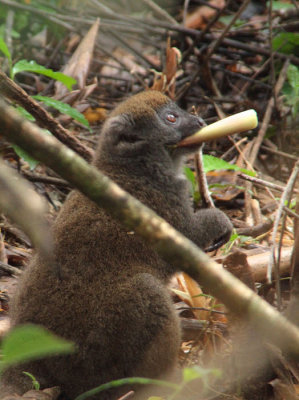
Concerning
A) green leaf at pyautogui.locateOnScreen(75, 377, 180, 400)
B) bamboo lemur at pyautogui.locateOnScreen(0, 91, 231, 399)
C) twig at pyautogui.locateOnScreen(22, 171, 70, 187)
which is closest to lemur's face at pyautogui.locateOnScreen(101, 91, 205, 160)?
bamboo lemur at pyautogui.locateOnScreen(0, 91, 231, 399)

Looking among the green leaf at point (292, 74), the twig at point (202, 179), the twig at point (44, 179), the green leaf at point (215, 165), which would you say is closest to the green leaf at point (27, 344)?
the twig at point (202, 179)

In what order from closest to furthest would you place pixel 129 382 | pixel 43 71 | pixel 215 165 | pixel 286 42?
1. pixel 129 382
2. pixel 215 165
3. pixel 43 71
4. pixel 286 42

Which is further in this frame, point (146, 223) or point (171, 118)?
point (171, 118)

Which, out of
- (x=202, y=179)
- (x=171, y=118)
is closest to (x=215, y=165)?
(x=202, y=179)

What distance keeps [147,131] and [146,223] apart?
3.32 m

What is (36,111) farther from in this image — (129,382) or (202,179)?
(129,382)

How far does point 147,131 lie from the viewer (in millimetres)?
5426

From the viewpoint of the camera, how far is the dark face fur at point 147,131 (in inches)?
208

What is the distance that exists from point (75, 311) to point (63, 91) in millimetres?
4421

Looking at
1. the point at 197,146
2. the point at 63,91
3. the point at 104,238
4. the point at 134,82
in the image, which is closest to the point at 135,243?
the point at 104,238

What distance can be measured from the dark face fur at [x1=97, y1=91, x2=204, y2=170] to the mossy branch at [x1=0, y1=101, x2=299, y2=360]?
3025mm

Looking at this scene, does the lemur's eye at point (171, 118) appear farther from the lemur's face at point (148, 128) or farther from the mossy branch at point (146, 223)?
the mossy branch at point (146, 223)

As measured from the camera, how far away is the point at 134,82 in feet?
32.4

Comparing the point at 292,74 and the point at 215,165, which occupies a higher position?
the point at 292,74
